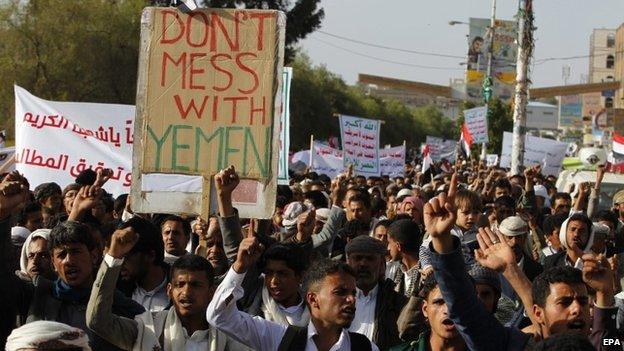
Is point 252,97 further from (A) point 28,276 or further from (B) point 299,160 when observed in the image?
(B) point 299,160

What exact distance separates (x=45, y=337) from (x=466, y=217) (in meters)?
4.92

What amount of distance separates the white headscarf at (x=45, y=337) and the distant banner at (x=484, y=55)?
74.2 meters

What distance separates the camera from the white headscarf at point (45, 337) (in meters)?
3.94

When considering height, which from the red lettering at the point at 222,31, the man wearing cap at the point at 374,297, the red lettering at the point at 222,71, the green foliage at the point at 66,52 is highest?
the green foliage at the point at 66,52

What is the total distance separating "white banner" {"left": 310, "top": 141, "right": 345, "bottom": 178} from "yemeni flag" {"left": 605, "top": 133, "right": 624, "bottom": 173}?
21.0ft

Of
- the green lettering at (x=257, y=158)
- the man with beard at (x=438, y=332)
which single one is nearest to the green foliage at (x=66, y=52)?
the green lettering at (x=257, y=158)

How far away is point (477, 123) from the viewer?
28.3 metres

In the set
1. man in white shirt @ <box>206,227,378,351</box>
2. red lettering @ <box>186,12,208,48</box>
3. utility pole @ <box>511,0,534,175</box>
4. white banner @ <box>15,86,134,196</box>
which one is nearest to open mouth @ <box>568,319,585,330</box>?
man in white shirt @ <box>206,227,378,351</box>

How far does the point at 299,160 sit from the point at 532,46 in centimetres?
504

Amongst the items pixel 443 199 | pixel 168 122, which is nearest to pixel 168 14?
pixel 168 122

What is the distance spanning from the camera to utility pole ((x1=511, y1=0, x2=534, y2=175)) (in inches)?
853

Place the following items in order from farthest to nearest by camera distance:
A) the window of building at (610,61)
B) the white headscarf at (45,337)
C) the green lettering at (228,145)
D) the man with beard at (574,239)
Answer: the window of building at (610,61), the man with beard at (574,239), the green lettering at (228,145), the white headscarf at (45,337)

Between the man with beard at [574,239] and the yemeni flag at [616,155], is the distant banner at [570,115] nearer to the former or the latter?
the yemeni flag at [616,155]

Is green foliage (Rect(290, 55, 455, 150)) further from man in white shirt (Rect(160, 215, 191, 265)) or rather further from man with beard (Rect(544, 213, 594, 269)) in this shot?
man in white shirt (Rect(160, 215, 191, 265))
